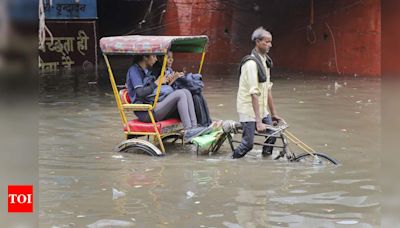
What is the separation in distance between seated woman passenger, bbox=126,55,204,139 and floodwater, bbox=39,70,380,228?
42 cm

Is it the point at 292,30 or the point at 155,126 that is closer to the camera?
the point at 155,126

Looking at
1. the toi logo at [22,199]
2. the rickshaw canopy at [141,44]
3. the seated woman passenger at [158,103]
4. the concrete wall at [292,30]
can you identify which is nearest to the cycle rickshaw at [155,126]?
the rickshaw canopy at [141,44]

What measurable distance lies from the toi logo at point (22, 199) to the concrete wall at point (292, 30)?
1383 centimetres

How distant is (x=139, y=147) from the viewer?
7098 millimetres

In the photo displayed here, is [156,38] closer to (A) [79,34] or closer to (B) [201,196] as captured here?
(B) [201,196]

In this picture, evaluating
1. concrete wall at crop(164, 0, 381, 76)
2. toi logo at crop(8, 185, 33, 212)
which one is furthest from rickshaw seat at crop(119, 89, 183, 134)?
concrete wall at crop(164, 0, 381, 76)

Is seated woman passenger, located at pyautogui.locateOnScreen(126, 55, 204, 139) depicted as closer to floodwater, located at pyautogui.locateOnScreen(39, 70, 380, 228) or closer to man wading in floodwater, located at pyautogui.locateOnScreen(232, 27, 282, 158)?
floodwater, located at pyautogui.locateOnScreen(39, 70, 380, 228)

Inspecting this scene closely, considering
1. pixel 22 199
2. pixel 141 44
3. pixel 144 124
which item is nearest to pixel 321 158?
pixel 144 124

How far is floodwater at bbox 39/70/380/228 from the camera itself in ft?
15.6

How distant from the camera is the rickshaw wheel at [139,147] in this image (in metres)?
7.04

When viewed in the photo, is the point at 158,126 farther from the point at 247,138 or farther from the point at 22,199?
the point at 22,199

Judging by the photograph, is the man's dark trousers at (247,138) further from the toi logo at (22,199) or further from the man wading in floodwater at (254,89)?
the toi logo at (22,199)

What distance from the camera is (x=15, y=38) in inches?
132

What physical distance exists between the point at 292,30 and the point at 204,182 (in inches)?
592
